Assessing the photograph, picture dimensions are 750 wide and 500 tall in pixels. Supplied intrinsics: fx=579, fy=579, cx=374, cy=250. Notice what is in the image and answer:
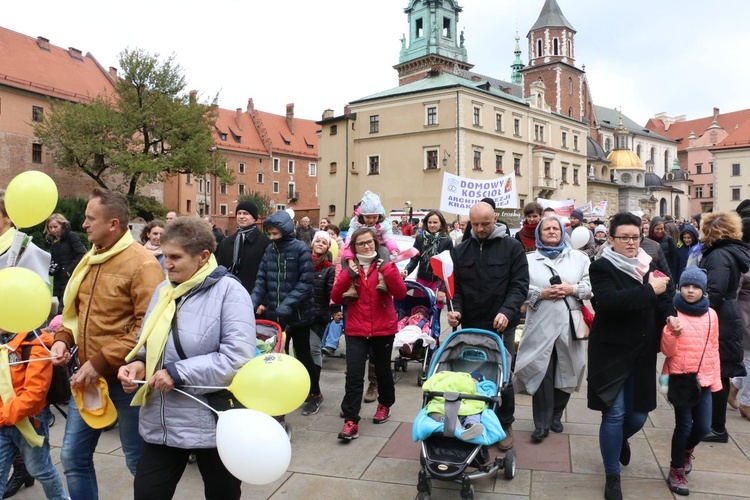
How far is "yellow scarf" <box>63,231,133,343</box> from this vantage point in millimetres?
3354

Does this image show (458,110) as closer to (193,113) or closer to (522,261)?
(193,113)

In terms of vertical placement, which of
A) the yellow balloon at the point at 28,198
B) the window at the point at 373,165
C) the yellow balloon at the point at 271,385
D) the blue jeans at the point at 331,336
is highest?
the window at the point at 373,165

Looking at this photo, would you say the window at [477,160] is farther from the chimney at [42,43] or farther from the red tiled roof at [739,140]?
the red tiled roof at [739,140]

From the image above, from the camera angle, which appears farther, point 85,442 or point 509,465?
point 509,465

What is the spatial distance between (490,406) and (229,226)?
164ft

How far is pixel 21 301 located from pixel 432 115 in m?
48.3

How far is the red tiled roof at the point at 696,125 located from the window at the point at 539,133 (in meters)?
68.5

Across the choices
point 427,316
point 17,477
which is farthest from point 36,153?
point 17,477

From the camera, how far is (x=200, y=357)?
112 inches

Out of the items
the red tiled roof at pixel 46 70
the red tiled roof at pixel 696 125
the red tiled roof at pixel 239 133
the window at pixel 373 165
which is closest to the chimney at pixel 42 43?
the red tiled roof at pixel 46 70

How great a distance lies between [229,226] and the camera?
52.1m

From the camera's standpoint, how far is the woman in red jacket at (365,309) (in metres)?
5.58

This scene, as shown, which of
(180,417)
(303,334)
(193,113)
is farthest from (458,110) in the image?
(180,417)

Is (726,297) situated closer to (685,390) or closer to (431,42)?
(685,390)
